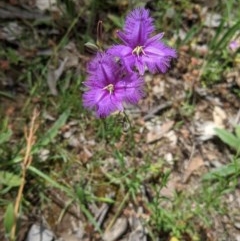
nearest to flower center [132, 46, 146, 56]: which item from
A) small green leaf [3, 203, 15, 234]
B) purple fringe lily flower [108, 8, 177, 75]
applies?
purple fringe lily flower [108, 8, 177, 75]

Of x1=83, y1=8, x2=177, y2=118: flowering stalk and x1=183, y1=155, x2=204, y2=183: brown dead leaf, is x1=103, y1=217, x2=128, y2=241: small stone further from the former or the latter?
x1=83, y1=8, x2=177, y2=118: flowering stalk

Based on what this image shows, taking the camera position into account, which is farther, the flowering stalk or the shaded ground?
the shaded ground

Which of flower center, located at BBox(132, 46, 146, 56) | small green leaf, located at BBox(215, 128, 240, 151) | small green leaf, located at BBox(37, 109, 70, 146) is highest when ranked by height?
small green leaf, located at BBox(37, 109, 70, 146)

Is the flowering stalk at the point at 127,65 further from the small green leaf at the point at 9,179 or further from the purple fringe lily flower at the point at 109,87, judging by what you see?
the small green leaf at the point at 9,179

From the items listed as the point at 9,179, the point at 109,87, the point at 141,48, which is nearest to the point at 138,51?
the point at 141,48

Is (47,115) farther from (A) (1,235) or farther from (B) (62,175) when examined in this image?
(A) (1,235)

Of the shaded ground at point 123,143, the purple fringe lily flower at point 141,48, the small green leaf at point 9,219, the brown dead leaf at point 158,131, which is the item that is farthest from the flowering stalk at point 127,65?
the brown dead leaf at point 158,131
